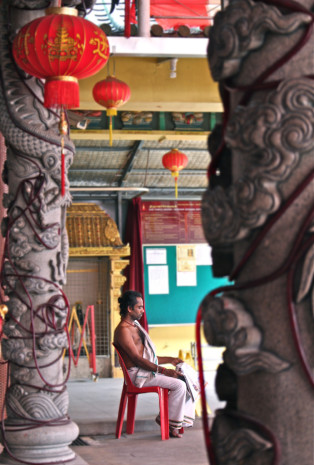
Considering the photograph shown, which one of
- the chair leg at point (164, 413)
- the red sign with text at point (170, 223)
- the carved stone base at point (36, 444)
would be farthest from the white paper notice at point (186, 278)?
the carved stone base at point (36, 444)

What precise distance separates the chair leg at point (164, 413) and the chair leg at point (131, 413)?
0.25m

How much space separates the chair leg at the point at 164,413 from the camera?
4.63 metres

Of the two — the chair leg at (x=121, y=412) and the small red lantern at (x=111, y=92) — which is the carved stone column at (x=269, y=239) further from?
the small red lantern at (x=111, y=92)

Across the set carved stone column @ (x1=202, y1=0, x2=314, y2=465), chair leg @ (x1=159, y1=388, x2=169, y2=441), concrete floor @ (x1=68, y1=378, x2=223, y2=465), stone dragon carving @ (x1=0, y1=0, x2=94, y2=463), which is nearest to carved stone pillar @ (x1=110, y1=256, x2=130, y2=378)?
concrete floor @ (x1=68, y1=378, x2=223, y2=465)

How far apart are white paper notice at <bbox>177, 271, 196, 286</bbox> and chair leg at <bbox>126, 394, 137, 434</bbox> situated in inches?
226

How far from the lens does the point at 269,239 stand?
1.04m

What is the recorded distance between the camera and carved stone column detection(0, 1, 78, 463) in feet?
11.5

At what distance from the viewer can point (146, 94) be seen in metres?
5.86

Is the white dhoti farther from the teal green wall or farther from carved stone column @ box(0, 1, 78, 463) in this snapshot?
the teal green wall

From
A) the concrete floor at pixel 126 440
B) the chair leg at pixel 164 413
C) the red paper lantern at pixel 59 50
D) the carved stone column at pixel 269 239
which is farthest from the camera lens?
the chair leg at pixel 164 413

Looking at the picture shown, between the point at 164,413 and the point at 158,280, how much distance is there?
598 centimetres

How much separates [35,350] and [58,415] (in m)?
0.37

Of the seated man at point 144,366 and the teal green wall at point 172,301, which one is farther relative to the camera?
the teal green wall at point 172,301

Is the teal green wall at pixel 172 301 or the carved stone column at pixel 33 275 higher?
the carved stone column at pixel 33 275
